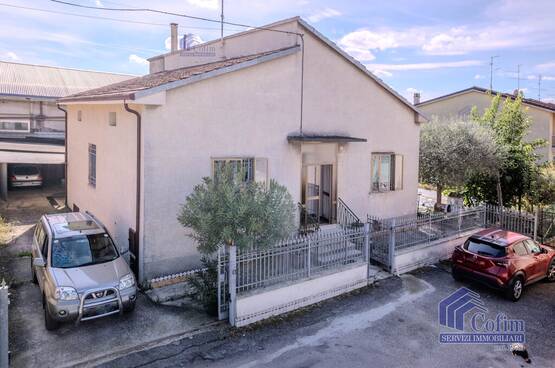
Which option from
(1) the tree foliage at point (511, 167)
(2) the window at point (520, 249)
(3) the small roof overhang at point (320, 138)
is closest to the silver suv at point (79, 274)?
(3) the small roof overhang at point (320, 138)

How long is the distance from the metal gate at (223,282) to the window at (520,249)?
7.44 meters

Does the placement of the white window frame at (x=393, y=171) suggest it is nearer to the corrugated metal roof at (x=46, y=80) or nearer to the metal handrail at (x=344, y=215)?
the metal handrail at (x=344, y=215)

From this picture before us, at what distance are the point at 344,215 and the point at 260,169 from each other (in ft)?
12.0

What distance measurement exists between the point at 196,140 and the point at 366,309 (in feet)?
18.7

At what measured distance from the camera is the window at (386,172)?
15.3 metres

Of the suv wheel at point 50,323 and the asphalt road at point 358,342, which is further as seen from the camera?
the suv wheel at point 50,323

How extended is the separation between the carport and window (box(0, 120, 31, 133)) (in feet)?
7.27

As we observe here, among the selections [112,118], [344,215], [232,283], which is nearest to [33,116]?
[112,118]

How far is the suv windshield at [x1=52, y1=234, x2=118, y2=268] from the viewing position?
8.55 metres

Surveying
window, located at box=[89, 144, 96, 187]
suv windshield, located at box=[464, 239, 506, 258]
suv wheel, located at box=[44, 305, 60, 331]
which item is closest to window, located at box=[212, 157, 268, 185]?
suv wheel, located at box=[44, 305, 60, 331]

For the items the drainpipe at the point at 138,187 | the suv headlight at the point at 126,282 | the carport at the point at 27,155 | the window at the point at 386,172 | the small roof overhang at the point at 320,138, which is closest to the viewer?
the suv headlight at the point at 126,282

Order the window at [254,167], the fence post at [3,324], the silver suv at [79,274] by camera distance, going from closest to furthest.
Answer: the fence post at [3,324]
the silver suv at [79,274]
the window at [254,167]

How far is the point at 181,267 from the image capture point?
34.6 feet

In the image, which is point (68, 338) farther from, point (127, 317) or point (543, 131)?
point (543, 131)
